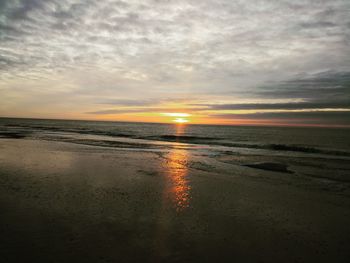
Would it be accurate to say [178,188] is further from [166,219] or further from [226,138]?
[226,138]

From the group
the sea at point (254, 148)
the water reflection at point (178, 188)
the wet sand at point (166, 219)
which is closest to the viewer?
the wet sand at point (166, 219)

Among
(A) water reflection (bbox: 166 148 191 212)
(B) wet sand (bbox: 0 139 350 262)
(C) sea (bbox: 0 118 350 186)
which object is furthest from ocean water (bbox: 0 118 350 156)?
(B) wet sand (bbox: 0 139 350 262)

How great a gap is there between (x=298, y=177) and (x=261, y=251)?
1109 cm

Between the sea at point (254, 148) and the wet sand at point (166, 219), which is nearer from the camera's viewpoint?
the wet sand at point (166, 219)

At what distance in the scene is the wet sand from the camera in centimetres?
584

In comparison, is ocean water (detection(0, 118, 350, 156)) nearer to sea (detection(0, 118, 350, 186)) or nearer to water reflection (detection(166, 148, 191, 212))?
sea (detection(0, 118, 350, 186))

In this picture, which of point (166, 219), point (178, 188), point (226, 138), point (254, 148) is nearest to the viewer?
point (166, 219)

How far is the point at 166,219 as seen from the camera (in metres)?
7.81

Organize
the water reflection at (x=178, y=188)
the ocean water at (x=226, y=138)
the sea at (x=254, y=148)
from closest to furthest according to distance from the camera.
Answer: the water reflection at (x=178, y=188) → the sea at (x=254, y=148) → the ocean water at (x=226, y=138)

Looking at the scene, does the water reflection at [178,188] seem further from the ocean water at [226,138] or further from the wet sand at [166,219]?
the ocean water at [226,138]

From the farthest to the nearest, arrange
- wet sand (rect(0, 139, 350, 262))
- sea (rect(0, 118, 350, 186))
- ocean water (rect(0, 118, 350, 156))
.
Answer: ocean water (rect(0, 118, 350, 156))
sea (rect(0, 118, 350, 186))
wet sand (rect(0, 139, 350, 262))

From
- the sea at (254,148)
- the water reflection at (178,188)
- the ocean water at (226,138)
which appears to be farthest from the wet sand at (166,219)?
the ocean water at (226,138)

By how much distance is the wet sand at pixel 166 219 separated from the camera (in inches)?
230

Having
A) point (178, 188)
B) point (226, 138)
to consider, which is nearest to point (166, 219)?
point (178, 188)
